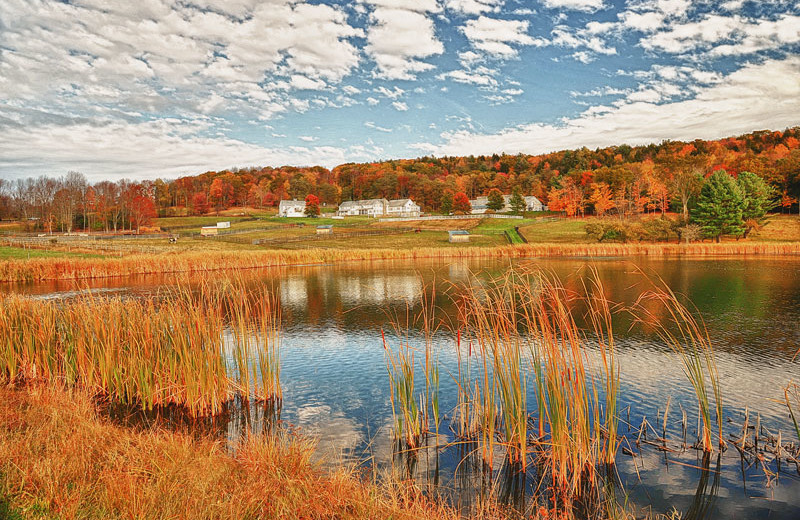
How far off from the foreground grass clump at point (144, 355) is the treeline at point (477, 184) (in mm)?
70081

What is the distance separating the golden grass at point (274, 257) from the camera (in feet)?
113

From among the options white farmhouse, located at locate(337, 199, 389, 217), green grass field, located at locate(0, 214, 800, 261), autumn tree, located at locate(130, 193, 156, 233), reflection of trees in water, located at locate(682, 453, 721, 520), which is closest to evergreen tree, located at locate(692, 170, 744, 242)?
green grass field, located at locate(0, 214, 800, 261)

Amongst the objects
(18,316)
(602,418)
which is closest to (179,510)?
(602,418)

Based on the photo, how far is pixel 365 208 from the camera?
13138cm

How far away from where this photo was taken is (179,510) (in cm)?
483

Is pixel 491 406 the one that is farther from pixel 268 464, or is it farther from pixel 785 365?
pixel 785 365

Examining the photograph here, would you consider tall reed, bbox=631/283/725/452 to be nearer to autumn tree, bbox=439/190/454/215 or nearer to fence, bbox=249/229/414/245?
fence, bbox=249/229/414/245

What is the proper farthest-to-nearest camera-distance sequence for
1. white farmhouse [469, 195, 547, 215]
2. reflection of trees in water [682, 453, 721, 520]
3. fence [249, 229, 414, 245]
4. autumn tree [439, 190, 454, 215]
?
white farmhouse [469, 195, 547, 215]
autumn tree [439, 190, 454, 215]
fence [249, 229, 414, 245]
reflection of trees in water [682, 453, 721, 520]

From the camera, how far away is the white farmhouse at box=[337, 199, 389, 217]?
129625mm

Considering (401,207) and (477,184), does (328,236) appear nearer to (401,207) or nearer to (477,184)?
(401,207)

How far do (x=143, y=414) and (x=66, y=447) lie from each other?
11.4 ft

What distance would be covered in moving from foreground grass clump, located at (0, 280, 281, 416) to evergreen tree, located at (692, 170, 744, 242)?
6446 centimetres

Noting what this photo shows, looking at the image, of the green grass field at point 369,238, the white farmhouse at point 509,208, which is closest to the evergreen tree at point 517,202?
the white farmhouse at point 509,208

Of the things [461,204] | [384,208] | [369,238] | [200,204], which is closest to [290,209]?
[384,208]
